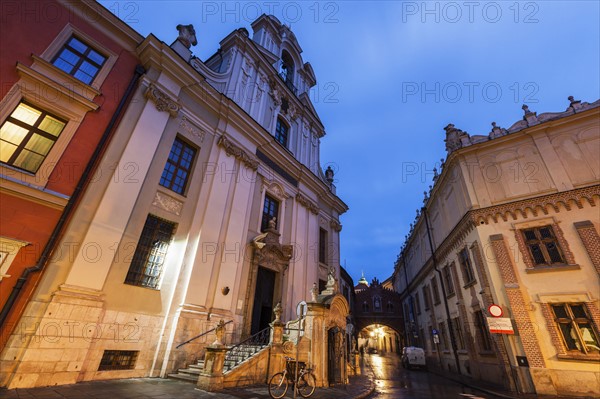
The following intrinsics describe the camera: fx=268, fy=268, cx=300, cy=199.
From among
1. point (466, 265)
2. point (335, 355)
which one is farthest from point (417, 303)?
point (335, 355)

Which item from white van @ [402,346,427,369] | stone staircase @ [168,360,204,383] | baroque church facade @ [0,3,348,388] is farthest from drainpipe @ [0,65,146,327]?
white van @ [402,346,427,369]

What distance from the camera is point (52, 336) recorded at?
691cm

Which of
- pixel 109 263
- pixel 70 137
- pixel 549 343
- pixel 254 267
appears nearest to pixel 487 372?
pixel 549 343

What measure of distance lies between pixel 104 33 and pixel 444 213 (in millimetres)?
22422

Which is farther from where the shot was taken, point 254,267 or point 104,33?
point 254,267

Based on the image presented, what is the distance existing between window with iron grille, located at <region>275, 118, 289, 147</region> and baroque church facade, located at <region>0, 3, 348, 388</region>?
949mm

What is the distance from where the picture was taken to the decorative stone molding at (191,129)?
12.2 m

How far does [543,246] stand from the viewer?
13398mm

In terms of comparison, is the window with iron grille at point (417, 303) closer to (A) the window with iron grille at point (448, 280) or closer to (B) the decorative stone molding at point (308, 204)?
(A) the window with iron grille at point (448, 280)

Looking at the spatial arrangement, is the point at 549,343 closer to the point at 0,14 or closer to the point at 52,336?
the point at 52,336

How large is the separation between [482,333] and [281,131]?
17.4 meters

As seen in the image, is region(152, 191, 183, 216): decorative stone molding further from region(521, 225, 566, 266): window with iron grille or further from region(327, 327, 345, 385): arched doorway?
region(521, 225, 566, 266): window with iron grille

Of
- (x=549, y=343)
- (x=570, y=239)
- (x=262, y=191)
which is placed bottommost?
(x=549, y=343)

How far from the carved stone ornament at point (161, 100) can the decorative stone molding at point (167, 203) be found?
3537 mm
